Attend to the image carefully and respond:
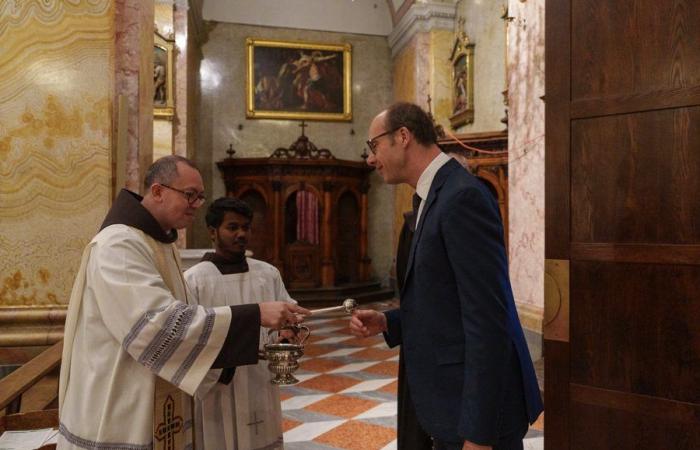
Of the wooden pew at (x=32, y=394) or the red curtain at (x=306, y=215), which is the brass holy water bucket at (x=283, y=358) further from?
the red curtain at (x=306, y=215)

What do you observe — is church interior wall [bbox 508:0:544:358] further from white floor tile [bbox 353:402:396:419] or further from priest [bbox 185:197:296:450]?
priest [bbox 185:197:296:450]

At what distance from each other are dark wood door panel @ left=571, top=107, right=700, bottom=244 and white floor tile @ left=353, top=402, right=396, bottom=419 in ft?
9.06

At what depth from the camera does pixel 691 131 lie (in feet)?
6.38

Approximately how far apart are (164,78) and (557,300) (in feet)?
27.8

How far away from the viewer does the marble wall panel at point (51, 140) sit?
3.20m

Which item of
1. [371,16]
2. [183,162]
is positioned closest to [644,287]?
[183,162]

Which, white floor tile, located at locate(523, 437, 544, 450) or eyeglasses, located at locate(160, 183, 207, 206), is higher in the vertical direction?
eyeglasses, located at locate(160, 183, 207, 206)

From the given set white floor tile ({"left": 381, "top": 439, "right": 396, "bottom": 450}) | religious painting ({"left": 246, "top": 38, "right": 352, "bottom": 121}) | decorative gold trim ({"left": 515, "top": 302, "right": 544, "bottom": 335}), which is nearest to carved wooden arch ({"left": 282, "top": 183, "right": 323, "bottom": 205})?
religious painting ({"left": 246, "top": 38, "right": 352, "bottom": 121})

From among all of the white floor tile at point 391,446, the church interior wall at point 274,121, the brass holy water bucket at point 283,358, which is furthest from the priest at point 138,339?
the church interior wall at point 274,121

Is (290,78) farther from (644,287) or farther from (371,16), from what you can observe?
(644,287)

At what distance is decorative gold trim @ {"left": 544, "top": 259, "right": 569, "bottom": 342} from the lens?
2244 mm

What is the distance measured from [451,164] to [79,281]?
1381mm

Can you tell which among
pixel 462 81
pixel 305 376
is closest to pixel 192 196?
pixel 305 376

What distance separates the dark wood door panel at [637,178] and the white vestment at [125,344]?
4.71 feet
